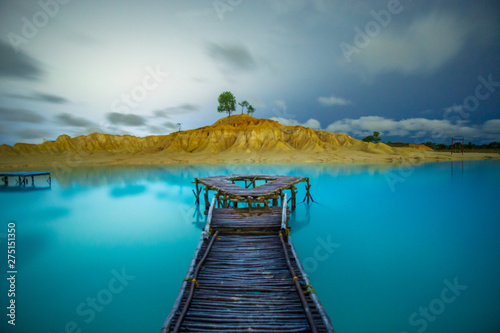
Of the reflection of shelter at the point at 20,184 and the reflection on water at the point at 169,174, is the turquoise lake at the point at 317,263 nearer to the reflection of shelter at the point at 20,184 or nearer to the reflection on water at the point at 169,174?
the reflection of shelter at the point at 20,184

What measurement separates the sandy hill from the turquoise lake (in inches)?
1794

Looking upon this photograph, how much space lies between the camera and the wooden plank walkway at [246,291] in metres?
4.21

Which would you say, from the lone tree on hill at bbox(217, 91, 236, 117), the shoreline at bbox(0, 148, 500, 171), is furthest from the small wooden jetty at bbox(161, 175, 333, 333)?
the lone tree on hill at bbox(217, 91, 236, 117)

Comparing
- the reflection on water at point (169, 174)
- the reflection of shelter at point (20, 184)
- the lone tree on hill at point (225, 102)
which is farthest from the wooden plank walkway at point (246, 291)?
the lone tree on hill at point (225, 102)

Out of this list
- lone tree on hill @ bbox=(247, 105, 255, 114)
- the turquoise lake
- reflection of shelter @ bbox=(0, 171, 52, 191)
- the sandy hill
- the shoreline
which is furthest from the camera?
lone tree on hill @ bbox=(247, 105, 255, 114)

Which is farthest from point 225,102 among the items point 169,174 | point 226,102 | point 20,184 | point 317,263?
point 317,263

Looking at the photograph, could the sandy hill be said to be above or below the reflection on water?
above

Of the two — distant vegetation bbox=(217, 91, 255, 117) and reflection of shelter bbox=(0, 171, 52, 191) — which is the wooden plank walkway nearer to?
reflection of shelter bbox=(0, 171, 52, 191)

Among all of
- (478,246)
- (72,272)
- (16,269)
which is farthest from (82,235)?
(478,246)

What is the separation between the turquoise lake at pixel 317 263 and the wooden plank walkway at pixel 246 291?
5.71 feet

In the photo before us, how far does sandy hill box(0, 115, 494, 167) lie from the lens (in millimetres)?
65562

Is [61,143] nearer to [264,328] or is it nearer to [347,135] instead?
[347,135]

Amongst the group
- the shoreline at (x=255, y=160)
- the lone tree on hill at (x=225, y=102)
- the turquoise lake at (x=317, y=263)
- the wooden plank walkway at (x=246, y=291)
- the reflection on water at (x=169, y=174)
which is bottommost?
the turquoise lake at (x=317, y=263)

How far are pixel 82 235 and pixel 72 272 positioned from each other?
5061 mm
